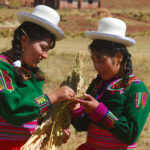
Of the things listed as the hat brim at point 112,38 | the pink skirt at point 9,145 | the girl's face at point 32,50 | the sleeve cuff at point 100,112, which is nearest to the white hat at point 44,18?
the girl's face at point 32,50

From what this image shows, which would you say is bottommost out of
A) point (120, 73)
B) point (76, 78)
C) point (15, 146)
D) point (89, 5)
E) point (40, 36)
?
point (89, 5)

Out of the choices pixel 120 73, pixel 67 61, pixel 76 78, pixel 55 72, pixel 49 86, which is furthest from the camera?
pixel 67 61

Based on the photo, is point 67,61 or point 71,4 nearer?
point 67,61

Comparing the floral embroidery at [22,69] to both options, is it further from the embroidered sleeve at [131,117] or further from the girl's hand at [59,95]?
the embroidered sleeve at [131,117]

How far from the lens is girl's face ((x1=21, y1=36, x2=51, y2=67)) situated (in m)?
2.75

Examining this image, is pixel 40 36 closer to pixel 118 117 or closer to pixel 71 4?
pixel 118 117

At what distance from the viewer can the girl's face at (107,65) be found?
277cm

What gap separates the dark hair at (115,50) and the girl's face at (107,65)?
0.04 meters

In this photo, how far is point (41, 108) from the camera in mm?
2670

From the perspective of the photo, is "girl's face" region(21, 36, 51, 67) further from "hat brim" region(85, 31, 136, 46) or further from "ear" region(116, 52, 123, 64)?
"ear" region(116, 52, 123, 64)

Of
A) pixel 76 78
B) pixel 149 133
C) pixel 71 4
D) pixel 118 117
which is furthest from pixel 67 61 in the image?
pixel 71 4

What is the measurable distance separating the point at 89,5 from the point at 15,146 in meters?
42.7

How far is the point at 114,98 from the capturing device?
275 centimetres

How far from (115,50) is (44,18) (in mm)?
656
